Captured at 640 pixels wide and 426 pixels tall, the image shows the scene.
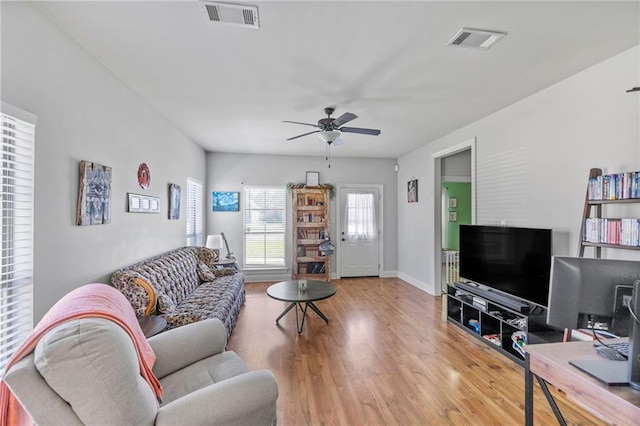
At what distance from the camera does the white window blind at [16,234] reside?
63.4 inches

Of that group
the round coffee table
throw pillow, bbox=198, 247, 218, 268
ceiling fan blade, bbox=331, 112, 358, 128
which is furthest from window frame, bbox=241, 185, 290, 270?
ceiling fan blade, bbox=331, 112, 358, 128

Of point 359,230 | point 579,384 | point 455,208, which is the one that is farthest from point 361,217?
point 579,384

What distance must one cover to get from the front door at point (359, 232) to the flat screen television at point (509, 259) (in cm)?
285

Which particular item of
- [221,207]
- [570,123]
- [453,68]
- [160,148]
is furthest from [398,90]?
[221,207]

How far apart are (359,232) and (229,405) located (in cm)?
550

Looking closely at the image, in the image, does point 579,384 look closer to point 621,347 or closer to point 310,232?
point 621,347

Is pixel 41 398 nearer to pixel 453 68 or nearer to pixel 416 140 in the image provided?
pixel 453 68

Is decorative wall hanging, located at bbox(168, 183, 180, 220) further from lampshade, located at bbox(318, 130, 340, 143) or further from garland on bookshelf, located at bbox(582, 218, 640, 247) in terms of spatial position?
garland on bookshelf, located at bbox(582, 218, 640, 247)

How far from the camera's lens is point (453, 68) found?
8.43 feet

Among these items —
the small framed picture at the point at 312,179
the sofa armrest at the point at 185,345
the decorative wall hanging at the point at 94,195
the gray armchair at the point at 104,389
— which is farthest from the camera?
the small framed picture at the point at 312,179

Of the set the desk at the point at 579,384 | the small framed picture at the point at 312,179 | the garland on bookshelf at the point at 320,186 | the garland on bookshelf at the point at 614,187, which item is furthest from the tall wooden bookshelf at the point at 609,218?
the small framed picture at the point at 312,179

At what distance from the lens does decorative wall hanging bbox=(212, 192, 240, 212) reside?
6.12 metres

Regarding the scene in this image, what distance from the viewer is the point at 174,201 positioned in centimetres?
418

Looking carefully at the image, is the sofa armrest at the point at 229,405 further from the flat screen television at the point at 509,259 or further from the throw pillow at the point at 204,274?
the throw pillow at the point at 204,274
